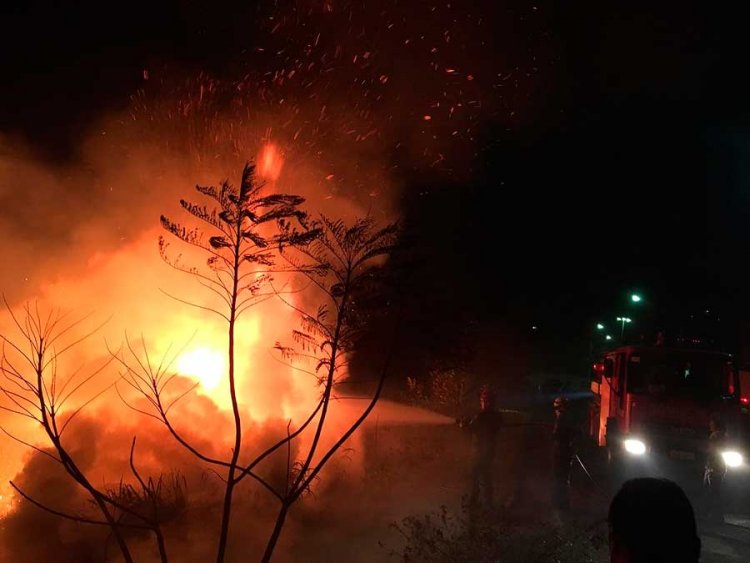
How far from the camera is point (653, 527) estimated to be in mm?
1876

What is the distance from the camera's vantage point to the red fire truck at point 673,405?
873cm

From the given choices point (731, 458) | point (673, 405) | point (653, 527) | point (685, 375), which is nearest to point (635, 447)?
point (673, 405)

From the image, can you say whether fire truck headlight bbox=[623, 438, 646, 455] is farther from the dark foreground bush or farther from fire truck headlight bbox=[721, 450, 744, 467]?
the dark foreground bush

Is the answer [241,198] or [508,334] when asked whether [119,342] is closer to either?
[241,198]

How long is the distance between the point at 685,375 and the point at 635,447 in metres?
1.48

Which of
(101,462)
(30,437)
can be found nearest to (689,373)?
(101,462)

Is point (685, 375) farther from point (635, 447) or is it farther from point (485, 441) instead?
point (485, 441)

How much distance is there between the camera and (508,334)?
2450cm

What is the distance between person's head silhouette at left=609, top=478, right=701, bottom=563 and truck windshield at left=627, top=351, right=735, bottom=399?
8.09 metres

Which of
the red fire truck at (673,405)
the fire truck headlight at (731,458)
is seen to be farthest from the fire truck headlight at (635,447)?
the fire truck headlight at (731,458)

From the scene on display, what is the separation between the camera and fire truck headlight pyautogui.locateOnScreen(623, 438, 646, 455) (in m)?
8.91

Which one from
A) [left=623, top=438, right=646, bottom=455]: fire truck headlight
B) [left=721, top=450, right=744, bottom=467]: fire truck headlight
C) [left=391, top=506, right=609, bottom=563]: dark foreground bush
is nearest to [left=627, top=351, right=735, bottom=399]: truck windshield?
[left=623, top=438, right=646, bottom=455]: fire truck headlight

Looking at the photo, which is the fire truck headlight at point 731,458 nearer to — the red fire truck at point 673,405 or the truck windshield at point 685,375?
the red fire truck at point 673,405

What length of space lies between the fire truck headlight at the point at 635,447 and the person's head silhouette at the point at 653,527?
785 cm
